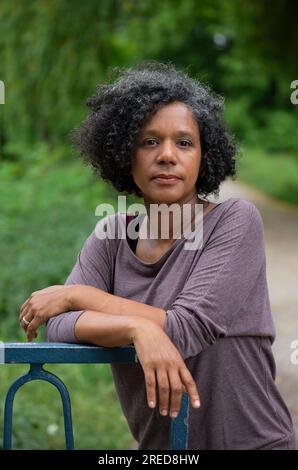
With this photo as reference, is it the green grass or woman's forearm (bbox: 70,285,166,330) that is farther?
the green grass

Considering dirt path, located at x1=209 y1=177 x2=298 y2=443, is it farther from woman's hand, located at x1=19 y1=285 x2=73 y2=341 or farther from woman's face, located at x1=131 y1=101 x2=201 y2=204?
woman's hand, located at x1=19 y1=285 x2=73 y2=341

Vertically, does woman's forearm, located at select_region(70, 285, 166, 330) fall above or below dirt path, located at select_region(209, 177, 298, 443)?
above

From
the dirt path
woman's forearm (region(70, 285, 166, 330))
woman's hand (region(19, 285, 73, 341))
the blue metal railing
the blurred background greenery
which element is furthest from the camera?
the dirt path

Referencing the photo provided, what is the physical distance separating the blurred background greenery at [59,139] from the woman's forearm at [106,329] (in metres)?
1.00

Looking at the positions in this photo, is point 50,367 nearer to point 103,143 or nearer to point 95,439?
point 95,439

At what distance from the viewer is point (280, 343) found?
7.42 meters

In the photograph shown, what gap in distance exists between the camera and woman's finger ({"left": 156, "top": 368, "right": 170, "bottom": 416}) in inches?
83.7

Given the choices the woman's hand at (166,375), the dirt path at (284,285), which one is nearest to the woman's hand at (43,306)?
the woman's hand at (166,375)

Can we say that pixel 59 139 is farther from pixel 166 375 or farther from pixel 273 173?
pixel 273 173

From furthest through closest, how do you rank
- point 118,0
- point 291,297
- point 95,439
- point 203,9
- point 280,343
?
point 203,9 < point 118,0 < point 291,297 < point 280,343 < point 95,439

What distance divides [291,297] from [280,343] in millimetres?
2081

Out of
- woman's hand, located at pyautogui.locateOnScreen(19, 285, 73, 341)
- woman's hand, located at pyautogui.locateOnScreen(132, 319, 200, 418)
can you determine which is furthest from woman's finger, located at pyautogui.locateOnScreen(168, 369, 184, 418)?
woman's hand, located at pyautogui.locateOnScreen(19, 285, 73, 341)


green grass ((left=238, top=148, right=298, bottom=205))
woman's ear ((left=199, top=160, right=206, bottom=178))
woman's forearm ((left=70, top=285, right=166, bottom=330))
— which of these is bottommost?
woman's forearm ((left=70, top=285, right=166, bottom=330))

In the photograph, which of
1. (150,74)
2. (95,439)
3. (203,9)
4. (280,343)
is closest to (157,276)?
(150,74)
